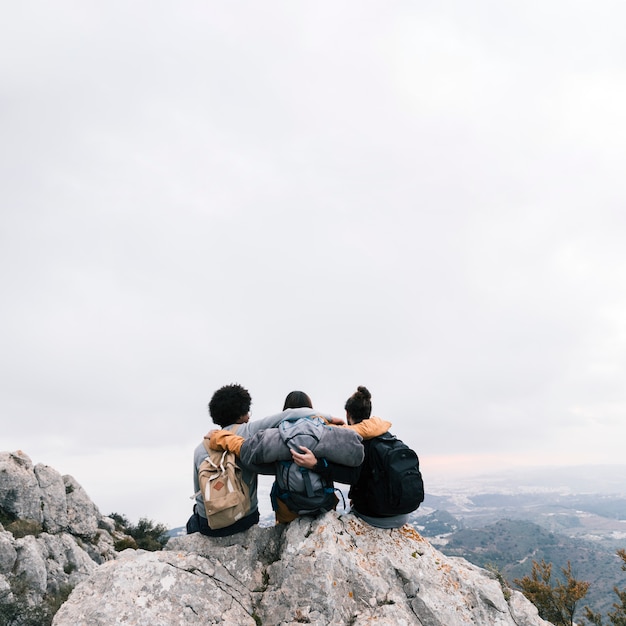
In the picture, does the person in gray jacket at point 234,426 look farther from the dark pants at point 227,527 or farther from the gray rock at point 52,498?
the gray rock at point 52,498

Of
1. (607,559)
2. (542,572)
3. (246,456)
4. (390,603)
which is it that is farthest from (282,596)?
(607,559)

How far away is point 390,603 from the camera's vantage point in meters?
6.09

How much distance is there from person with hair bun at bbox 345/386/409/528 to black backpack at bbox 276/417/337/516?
0.68 metres

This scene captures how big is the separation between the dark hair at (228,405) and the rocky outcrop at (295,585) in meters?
1.72

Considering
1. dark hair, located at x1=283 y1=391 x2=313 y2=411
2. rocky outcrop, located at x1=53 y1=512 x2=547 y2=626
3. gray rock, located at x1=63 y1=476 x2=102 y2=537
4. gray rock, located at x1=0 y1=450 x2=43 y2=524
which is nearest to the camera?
rocky outcrop, located at x1=53 y1=512 x2=547 y2=626

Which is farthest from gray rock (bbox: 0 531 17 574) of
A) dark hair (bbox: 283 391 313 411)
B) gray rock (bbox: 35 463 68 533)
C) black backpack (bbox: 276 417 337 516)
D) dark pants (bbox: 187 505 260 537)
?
black backpack (bbox: 276 417 337 516)

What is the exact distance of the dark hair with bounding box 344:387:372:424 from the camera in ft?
23.9

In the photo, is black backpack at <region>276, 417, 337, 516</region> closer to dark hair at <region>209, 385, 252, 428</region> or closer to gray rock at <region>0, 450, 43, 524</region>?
dark hair at <region>209, 385, 252, 428</region>

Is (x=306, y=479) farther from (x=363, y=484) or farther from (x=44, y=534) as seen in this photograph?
(x=44, y=534)

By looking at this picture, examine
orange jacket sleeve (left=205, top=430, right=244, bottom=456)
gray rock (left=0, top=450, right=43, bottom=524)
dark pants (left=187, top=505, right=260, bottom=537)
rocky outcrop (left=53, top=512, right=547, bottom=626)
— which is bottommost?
rocky outcrop (left=53, top=512, right=547, bottom=626)

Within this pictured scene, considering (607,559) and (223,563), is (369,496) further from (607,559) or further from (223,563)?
(607,559)

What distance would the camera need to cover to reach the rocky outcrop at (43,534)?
123 ft

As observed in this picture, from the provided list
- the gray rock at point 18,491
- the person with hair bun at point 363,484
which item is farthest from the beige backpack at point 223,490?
the gray rock at point 18,491

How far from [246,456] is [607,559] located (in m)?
240
